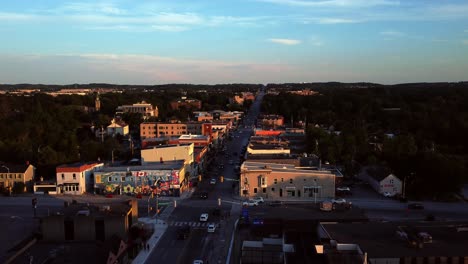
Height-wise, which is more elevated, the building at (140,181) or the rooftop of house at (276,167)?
the rooftop of house at (276,167)

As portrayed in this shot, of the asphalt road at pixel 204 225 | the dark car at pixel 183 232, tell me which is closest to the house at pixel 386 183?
the asphalt road at pixel 204 225

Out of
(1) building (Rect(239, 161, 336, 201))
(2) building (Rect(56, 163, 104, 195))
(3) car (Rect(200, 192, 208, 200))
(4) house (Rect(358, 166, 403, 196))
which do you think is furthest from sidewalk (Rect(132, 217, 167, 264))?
(4) house (Rect(358, 166, 403, 196))

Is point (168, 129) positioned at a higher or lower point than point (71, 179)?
higher

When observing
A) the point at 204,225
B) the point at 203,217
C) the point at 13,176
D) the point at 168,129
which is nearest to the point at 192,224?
the point at 204,225

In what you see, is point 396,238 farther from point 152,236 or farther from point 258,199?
point 258,199

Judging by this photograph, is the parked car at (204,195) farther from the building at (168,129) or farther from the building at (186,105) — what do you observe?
the building at (186,105)

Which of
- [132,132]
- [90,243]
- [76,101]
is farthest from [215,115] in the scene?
[90,243]

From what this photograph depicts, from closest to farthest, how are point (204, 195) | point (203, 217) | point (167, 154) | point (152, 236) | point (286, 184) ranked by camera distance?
point (152, 236) → point (203, 217) → point (286, 184) → point (204, 195) → point (167, 154)
